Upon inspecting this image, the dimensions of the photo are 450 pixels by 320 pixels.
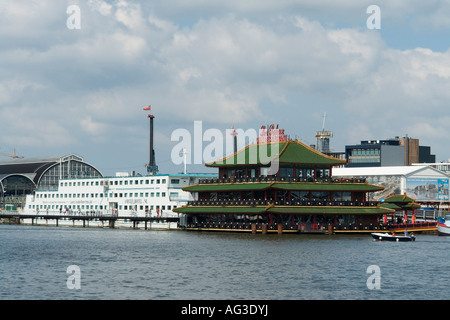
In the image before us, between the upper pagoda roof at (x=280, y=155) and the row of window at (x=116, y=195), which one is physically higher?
the upper pagoda roof at (x=280, y=155)

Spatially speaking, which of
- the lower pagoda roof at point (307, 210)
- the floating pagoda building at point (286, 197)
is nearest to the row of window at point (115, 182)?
the floating pagoda building at point (286, 197)

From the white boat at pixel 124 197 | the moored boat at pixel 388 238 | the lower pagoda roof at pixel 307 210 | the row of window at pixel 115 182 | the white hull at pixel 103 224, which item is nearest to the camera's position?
the moored boat at pixel 388 238

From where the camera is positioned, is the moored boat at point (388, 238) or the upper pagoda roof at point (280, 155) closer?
the moored boat at point (388, 238)

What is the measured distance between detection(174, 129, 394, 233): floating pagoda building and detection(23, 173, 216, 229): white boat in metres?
22.8

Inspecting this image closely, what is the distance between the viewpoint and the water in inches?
2452

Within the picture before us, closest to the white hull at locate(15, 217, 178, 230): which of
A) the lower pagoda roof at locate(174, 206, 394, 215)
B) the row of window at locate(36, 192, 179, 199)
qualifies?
the row of window at locate(36, 192, 179, 199)

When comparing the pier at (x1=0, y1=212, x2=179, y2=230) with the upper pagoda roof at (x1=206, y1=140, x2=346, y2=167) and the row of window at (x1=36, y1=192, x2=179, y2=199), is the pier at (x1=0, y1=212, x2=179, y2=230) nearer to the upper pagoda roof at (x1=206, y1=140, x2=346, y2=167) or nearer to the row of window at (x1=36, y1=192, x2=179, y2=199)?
the row of window at (x1=36, y1=192, x2=179, y2=199)

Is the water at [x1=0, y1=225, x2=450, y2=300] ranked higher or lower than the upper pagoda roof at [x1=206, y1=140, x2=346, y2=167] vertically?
lower

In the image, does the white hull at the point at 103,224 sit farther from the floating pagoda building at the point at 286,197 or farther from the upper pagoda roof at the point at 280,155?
the upper pagoda roof at the point at 280,155

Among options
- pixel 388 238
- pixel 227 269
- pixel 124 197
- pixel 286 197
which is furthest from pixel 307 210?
pixel 124 197

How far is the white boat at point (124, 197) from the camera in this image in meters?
167

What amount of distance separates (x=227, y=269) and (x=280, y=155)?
2243 inches

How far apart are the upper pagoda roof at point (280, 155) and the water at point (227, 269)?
65.2 ft

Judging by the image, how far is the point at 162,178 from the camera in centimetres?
16900
